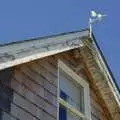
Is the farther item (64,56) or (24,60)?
(64,56)

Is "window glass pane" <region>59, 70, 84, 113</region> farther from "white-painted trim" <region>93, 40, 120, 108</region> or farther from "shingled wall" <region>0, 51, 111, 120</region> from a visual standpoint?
"white-painted trim" <region>93, 40, 120, 108</region>

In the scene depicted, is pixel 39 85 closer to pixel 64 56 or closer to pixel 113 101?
pixel 64 56

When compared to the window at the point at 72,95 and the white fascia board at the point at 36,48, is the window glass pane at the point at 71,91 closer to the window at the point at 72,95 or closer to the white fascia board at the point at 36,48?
the window at the point at 72,95

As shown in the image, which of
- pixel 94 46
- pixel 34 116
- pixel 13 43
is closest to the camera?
pixel 13 43

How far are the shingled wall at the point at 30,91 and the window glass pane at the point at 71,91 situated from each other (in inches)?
13.1

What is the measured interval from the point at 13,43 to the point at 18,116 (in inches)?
37.3

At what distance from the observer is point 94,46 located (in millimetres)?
7992

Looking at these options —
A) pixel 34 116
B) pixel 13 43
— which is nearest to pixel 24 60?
pixel 13 43

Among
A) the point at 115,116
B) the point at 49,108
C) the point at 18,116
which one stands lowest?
the point at 18,116

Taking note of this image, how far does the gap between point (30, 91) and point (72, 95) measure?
58.9 inches

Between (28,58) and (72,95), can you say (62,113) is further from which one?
(28,58)

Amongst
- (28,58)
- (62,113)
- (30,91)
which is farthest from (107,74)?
(28,58)

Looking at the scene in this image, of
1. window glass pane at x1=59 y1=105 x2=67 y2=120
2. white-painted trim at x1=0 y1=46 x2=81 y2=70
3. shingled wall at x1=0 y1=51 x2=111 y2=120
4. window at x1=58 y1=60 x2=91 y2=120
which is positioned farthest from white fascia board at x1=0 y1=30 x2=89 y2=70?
window glass pane at x1=59 y1=105 x2=67 y2=120

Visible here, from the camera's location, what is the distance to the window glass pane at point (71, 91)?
7.54 m
